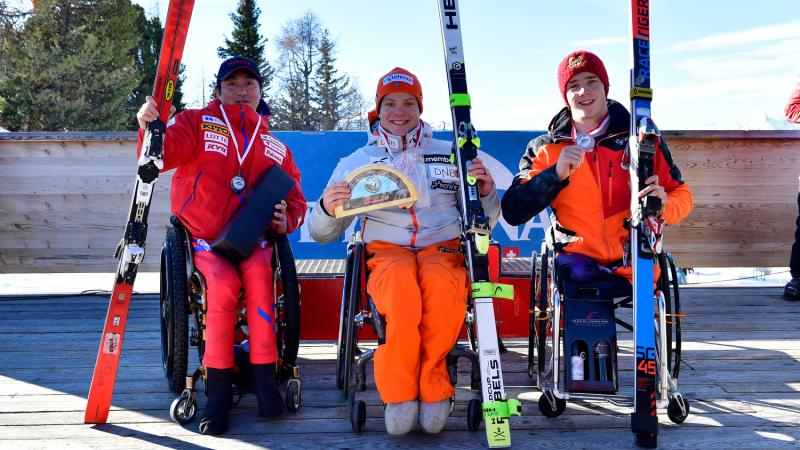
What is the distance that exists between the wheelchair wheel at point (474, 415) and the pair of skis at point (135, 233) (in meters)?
1.36

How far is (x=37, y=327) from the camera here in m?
4.10

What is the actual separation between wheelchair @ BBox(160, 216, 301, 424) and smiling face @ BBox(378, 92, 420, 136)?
0.66 meters

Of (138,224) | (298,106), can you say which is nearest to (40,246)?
(138,224)

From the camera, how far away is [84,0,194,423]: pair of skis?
2541mm

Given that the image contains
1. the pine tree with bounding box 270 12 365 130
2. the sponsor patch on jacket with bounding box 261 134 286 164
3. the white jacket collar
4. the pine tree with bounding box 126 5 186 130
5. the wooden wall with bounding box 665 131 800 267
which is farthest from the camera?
the pine tree with bounding box 270 12 365 130

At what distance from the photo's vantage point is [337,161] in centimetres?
483

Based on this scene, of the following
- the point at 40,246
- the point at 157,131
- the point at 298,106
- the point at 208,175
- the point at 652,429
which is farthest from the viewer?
the point at 298,106

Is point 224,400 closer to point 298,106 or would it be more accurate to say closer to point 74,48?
point 74,48

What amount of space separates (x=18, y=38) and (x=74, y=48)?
167 cm

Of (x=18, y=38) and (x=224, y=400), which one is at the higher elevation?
(x=18, y=38)

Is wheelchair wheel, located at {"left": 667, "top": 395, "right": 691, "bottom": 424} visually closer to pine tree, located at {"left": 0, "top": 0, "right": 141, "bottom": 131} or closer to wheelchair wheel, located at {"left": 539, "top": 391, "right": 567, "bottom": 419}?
wheelchair wheel, located at {"left": 539, "top": 391, "right": 567, "bottom": 419}

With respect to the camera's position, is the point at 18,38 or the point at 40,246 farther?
the point at 18,38

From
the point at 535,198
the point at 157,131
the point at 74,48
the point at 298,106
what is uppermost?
the point at 74,48

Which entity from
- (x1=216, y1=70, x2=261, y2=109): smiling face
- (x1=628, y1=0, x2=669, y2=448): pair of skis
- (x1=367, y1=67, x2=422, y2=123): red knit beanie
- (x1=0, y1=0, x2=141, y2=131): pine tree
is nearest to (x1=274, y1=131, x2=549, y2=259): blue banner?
(x1=216, y1=70, x2=261, y2=109): smiling face
